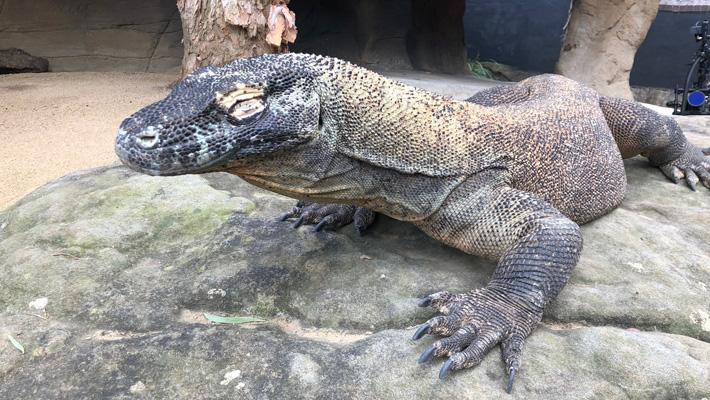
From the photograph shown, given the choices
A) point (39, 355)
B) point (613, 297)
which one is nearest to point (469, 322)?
point (613, 297)

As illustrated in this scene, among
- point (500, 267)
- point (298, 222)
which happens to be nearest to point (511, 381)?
point (500, 267)

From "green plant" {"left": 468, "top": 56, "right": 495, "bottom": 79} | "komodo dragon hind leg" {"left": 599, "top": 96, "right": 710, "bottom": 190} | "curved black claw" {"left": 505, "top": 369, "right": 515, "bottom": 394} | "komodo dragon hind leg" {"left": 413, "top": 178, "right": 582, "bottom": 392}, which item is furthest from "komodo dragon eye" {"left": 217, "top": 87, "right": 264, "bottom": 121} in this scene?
"green plant" {"left": 468, "top": 56, "right": 495, "bottom": 79}

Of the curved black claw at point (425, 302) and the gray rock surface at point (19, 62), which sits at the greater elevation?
the curved black claw at point (425, 302)

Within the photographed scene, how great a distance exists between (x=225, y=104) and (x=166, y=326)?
101cm

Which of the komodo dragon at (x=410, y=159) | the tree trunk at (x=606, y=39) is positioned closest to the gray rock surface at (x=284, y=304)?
the komodo dragon at (x=410, y=159)

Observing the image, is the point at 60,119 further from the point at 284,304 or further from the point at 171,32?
the point at 284,304

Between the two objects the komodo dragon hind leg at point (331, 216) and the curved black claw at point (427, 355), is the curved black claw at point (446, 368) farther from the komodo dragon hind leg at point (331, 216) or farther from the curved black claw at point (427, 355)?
the komodo dragon hind leg at point (331, 216)

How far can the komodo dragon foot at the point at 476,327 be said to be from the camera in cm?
188

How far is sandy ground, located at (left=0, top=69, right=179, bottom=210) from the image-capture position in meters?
5.44

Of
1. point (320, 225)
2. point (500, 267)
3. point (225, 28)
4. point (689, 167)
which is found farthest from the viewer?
point (225, 28)

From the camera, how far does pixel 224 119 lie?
1983 mm

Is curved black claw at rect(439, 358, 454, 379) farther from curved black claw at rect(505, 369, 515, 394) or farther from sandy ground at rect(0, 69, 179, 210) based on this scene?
sandy ground at rect(0, 69, 179, 210)

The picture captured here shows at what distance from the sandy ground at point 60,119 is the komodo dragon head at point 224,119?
3753 mm

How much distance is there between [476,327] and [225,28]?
5.46m
